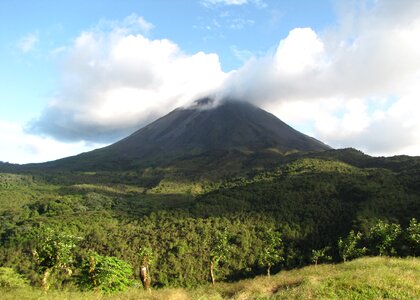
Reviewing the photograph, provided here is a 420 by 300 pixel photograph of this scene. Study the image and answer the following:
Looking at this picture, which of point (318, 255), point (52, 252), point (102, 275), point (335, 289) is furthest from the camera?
point (318, 255)

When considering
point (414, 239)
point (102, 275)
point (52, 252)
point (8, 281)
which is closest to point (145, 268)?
point (102, 275)

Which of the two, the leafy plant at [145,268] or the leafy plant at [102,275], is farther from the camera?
the leafy plant at [102,275]

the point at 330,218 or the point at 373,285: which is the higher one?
the point at 373,285

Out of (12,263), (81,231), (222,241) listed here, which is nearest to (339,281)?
(222,241)

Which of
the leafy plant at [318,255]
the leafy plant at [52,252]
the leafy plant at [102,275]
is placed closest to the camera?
the leafy plant at [102,275]

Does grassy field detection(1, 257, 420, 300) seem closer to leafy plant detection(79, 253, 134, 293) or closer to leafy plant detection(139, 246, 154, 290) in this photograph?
leafy plant detection(139, 246, 154, 290)

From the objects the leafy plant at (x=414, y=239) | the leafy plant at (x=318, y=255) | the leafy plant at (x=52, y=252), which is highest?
the leafy plant at (x=52, y=252)

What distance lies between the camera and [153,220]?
626 ft

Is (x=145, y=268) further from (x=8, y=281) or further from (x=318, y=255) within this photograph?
(x=318, y=255)

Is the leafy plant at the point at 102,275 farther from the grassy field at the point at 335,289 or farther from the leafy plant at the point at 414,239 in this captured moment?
the leafy plant at the point at 414,239

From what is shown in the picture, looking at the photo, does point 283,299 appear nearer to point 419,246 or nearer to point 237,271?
point 419,246

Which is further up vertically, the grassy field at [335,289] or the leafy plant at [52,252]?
the leafy plant at [52,252]

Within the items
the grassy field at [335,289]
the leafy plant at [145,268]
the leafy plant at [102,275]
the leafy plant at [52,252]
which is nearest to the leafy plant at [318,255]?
the leafy plant at [145,268]

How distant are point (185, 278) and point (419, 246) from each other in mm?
95480
